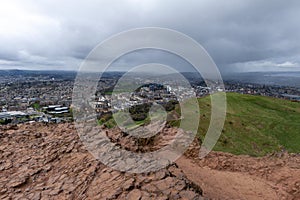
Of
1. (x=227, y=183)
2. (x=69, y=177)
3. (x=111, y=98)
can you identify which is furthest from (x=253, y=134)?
(x=69, y=177)

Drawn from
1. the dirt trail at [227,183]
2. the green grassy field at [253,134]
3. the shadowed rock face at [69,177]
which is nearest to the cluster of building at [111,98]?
the dirt trail at [227,183]

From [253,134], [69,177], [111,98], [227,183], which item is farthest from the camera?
[253,134]

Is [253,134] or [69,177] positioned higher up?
[69,177]

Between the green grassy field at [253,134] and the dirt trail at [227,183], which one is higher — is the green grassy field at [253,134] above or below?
below

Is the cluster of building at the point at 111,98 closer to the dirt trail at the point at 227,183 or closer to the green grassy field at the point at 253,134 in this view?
the dirt trail at the point at 227,183

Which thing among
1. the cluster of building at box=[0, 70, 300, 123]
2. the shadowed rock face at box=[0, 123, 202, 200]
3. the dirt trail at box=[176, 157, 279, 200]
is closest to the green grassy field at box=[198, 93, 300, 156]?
the cluster of building at box=[0, 70, 300, 123]

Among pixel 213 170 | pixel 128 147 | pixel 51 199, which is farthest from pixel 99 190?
pixel 213 170

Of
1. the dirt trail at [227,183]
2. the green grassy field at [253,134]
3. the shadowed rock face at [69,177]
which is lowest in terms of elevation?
the green grassy field at [253,134]

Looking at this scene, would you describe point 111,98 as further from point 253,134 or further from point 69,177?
point 69,177
